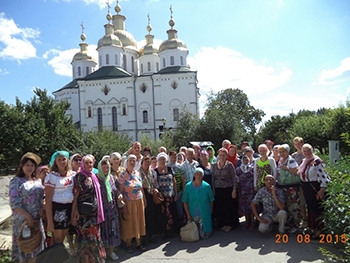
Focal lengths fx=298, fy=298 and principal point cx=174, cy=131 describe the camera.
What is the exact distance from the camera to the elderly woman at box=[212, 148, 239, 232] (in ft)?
20.8

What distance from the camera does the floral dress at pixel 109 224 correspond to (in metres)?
4.93

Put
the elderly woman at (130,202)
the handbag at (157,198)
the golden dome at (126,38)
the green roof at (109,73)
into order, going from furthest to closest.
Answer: the golden dome at (126,38) → the green roof at (109,73) → the handbag at (157,198) → the elderly woman at (130,202)

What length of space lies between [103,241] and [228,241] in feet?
7.72

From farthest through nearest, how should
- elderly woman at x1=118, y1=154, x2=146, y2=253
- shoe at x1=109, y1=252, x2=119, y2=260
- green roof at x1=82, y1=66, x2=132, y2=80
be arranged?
green roof at x1=82, y1=66, x2=132, y2=80 → elderly woman at x1=118, y1=154, x2=146, y2=253 → shoe at x1=109, y1=252, x2=119, y2=260

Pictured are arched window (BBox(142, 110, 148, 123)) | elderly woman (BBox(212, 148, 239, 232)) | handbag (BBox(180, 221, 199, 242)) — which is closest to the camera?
handbag (BBox(180, 221, 199, 242))

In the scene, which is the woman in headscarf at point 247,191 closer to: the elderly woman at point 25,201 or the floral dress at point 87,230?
the floral dress at point 87,230

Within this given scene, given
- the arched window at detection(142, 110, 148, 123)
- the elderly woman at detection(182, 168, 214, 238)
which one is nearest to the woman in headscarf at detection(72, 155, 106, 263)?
the elderly woman at detection(182, 168, 214, 238)

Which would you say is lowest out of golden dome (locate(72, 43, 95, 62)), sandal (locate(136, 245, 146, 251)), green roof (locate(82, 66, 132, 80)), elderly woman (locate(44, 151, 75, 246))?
sandal (locate(136, 245, 146, 251))

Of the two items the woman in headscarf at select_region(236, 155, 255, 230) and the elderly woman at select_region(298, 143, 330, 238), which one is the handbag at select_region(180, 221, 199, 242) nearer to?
the woman in headscarf at select_region(236, 155, 255, 230)

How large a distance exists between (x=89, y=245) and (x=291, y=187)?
3.89 meters

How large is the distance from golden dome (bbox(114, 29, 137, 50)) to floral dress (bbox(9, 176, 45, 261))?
44540 mm

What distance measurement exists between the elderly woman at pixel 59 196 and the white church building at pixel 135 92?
34.4 metres

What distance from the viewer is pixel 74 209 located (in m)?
4.25

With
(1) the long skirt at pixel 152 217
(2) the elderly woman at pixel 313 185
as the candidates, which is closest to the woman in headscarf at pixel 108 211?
(1) the long skirt at pixel 152 217
